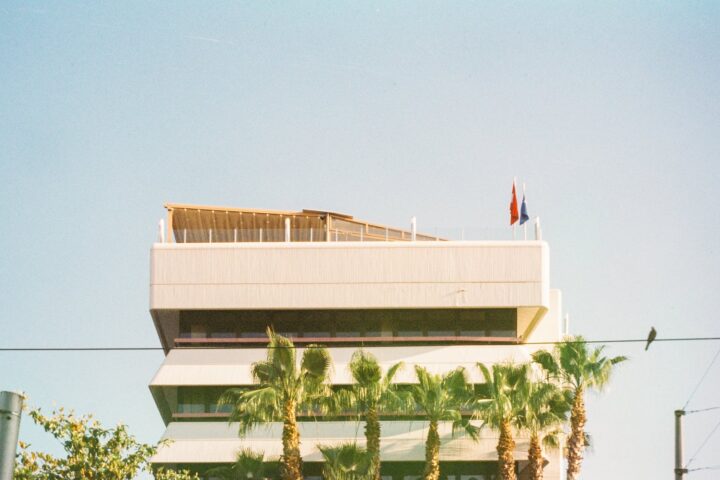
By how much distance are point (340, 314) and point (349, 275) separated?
86.8 inches

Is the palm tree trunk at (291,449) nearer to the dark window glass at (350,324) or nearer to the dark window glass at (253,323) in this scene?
the dark window glass at (350,324)

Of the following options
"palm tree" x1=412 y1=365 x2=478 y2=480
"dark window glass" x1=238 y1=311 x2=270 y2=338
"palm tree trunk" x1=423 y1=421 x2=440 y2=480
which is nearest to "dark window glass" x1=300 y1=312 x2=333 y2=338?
"dark window glass" x1=238 y1=311 x2=270 y2=338

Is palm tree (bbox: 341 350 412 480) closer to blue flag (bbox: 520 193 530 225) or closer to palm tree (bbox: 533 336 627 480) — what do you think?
palm tree (bbox: 533 336 627 480)

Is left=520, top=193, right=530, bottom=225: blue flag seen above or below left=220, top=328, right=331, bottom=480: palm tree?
above

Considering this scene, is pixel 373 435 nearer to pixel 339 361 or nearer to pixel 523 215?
pixel 339 361

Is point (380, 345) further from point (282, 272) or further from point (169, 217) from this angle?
point (169, 217)

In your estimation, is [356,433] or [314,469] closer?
[356,433]

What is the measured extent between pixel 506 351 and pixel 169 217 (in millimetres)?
16578

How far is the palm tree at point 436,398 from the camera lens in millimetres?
49500

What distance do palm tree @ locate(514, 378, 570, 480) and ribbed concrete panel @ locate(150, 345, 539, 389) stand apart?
17.0ft

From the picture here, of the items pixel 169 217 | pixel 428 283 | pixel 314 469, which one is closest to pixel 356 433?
pixel 314 469

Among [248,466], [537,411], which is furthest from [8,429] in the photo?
[537,411]

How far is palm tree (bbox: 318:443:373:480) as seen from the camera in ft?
150

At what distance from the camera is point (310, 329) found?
60406mm
